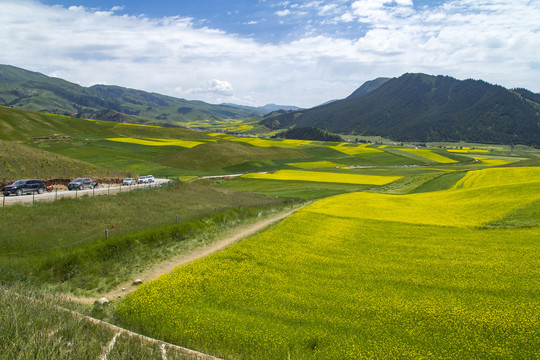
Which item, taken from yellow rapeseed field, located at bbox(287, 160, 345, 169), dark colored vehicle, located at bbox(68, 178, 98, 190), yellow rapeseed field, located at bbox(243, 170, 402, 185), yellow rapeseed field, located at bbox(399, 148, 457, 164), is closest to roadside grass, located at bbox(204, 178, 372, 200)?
yellow rapeseed field, located at bbox(243, 170, 402, 185)

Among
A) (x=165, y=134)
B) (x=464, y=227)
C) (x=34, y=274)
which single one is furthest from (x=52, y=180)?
(x=165, y=134)

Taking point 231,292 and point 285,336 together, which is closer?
point 285,336

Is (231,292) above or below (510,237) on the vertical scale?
below

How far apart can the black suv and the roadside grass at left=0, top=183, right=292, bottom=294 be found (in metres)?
7.37

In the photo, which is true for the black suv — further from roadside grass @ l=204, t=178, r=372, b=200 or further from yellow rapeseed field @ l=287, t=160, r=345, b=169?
yellow rapeseed field @ l=287, t=160, r=345, b=169

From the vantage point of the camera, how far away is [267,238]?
914 inches

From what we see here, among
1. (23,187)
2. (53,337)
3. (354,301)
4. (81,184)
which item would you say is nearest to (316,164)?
(81,184)

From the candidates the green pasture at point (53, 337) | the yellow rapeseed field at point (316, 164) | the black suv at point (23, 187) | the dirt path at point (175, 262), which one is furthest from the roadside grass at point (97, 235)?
the yellow rapeseed field at point (316, 164)

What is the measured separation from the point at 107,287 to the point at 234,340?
10.5m

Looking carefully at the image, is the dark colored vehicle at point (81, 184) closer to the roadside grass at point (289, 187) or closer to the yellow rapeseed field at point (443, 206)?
the roadside grass at point (289, 187)

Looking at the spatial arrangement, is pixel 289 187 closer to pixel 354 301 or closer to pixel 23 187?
pixel 23 187

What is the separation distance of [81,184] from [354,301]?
39.7 metres

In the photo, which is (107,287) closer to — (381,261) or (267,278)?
(267,278)

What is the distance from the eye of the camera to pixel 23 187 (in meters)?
34.0
